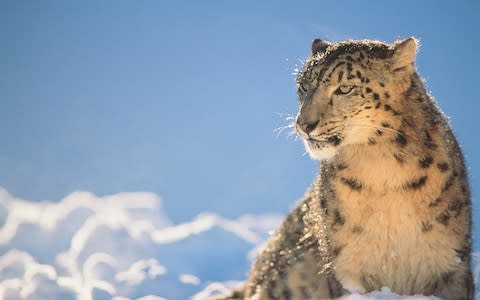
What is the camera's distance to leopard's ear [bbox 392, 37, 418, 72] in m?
8.08

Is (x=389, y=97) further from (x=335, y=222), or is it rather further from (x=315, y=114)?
(x=335, y=222)

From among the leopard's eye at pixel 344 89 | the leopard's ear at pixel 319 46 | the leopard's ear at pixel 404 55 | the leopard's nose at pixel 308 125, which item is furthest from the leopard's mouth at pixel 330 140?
the leopard's ear at pixel 319 46

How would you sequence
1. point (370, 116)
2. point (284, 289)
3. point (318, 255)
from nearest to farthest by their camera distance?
point (370, 116) → point (318, 255) → point (284, 289)

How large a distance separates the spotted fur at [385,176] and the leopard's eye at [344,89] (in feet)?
0.04

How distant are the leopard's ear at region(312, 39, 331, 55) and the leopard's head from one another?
1.99ft

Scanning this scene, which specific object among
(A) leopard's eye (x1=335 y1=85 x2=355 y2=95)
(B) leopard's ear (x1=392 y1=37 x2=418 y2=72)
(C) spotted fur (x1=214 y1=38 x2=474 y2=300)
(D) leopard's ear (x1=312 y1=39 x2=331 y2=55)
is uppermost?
(D) leopard's ear (x1=312 y1=39 x2=331 y2=55)

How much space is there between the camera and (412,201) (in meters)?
7.92

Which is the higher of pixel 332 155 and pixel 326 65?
pixel 326 65

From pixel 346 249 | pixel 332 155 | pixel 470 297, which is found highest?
pixel 332 155

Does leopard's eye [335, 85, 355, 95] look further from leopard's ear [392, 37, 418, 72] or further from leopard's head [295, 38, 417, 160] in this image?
leopard's ear [392, 37, 418, 72]

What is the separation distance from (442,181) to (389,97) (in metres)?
1.05

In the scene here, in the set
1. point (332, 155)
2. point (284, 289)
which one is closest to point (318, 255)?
point (284, 289)

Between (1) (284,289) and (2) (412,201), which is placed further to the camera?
(1) (284,289)

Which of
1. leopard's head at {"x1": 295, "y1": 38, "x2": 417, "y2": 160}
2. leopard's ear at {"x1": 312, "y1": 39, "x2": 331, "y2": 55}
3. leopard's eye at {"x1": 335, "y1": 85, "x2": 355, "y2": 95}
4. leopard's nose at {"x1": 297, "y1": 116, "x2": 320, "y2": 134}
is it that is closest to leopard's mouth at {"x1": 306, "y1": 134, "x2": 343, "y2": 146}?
leopard's head at {"x1": 295, "y1": 38, "x2": 417, "y2": 160}
